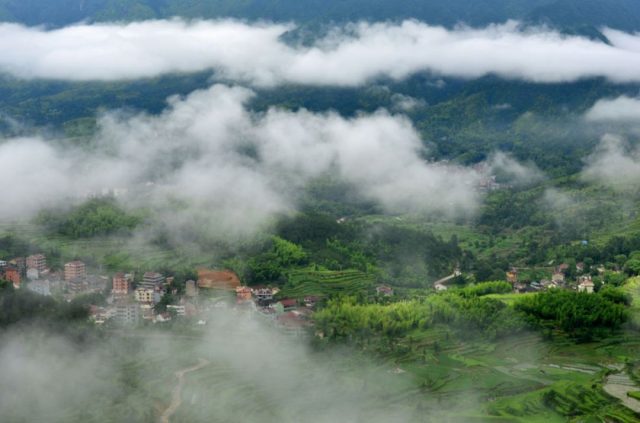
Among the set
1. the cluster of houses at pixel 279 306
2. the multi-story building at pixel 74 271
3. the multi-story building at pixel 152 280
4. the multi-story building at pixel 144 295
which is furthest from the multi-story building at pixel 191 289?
the multi-story building at pixel 74 271

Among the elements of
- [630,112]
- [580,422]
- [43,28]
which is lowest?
[580,422]

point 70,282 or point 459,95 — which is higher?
point 459,95

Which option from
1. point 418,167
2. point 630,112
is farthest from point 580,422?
point 630,112

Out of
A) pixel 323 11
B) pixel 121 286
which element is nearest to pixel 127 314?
pixel 121 286

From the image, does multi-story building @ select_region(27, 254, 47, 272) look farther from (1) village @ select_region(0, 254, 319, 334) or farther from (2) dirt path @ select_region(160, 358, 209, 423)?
(2) dirt path @ select_region(160, 358, 209, 423)

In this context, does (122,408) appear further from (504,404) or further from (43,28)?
(43,28)

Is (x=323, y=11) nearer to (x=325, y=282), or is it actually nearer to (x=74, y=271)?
(x=325, y=282)
